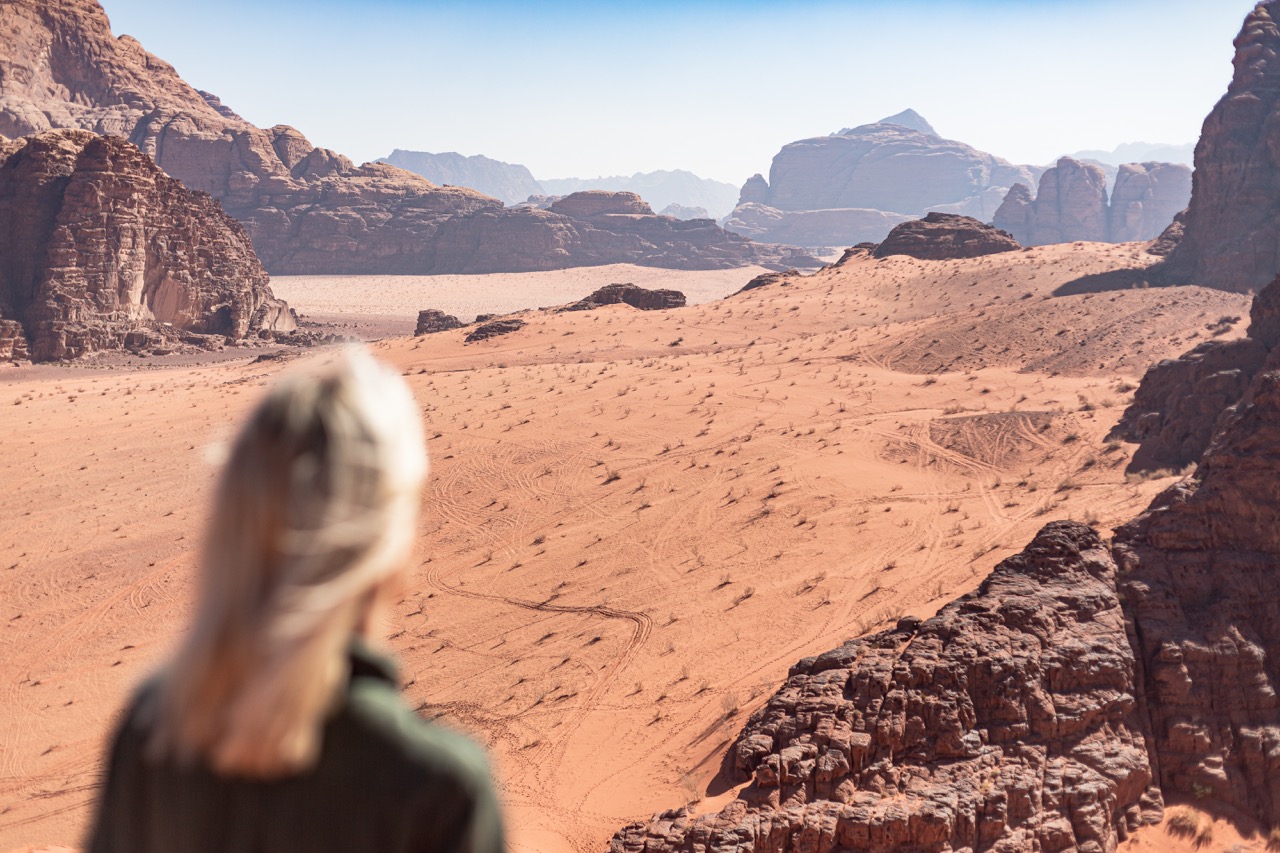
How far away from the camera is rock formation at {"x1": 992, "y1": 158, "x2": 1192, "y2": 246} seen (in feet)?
403

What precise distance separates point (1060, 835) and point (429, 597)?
9.88 meters

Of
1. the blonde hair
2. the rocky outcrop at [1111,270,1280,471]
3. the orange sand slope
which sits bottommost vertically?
the orange sand slope

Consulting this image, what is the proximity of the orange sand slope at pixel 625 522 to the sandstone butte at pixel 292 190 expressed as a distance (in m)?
64.1

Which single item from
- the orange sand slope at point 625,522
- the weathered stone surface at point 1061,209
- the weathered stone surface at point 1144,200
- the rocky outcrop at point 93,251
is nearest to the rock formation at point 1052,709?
the orange sand slope at point 625,522

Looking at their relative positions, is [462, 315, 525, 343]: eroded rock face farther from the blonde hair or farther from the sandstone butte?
the sandstone butte

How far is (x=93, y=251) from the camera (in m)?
46.0

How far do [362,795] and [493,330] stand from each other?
39.5 metres

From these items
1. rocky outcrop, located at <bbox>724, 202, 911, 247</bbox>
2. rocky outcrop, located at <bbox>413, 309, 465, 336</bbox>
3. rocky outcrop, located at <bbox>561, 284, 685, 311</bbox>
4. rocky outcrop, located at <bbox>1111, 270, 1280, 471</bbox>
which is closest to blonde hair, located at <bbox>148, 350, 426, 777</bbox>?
rocky outcrop, located at <bbox>1111, 270, 1280, 471</bbox>

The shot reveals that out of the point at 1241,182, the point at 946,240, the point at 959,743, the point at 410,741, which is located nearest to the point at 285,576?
the point at 410,741

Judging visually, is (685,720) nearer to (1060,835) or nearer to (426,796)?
(1060,835)

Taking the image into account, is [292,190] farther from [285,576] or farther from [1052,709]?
[285,576]

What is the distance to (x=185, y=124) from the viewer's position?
308ft

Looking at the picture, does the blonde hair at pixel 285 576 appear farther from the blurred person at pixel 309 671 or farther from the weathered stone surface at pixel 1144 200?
the weathered stone surface at pixel 1144 200

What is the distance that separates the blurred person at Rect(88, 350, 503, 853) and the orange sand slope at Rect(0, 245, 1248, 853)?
1.35 metres
